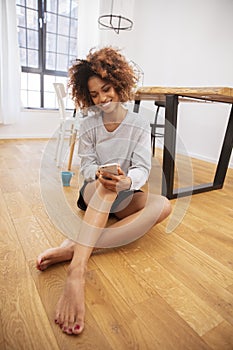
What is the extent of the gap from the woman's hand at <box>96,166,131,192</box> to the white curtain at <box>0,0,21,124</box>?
2778 millimetres

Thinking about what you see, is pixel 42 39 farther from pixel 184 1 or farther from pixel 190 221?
pixel 190 221

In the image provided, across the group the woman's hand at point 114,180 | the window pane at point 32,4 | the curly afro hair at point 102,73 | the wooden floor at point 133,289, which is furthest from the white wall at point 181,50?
the woman's hand at point 114,180

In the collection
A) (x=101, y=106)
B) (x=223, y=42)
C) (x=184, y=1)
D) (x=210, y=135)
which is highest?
(x=184, y=1)

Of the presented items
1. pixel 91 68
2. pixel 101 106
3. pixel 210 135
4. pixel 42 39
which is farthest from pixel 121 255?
pixel 42 39

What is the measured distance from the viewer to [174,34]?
2.70 m

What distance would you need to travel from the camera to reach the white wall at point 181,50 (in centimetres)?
225

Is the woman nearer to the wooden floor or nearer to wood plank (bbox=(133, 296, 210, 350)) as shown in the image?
the wooden floor

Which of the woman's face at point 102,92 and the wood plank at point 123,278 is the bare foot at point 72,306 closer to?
the wood plank at point 123,278

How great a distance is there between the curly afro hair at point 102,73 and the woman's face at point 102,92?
2 cm

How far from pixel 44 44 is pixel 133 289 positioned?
366 cm

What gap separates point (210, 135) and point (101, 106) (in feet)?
6.26

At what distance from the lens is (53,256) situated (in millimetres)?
709

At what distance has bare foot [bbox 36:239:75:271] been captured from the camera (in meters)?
0.69

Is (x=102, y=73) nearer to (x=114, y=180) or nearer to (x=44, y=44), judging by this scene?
(x=114, y=180)
